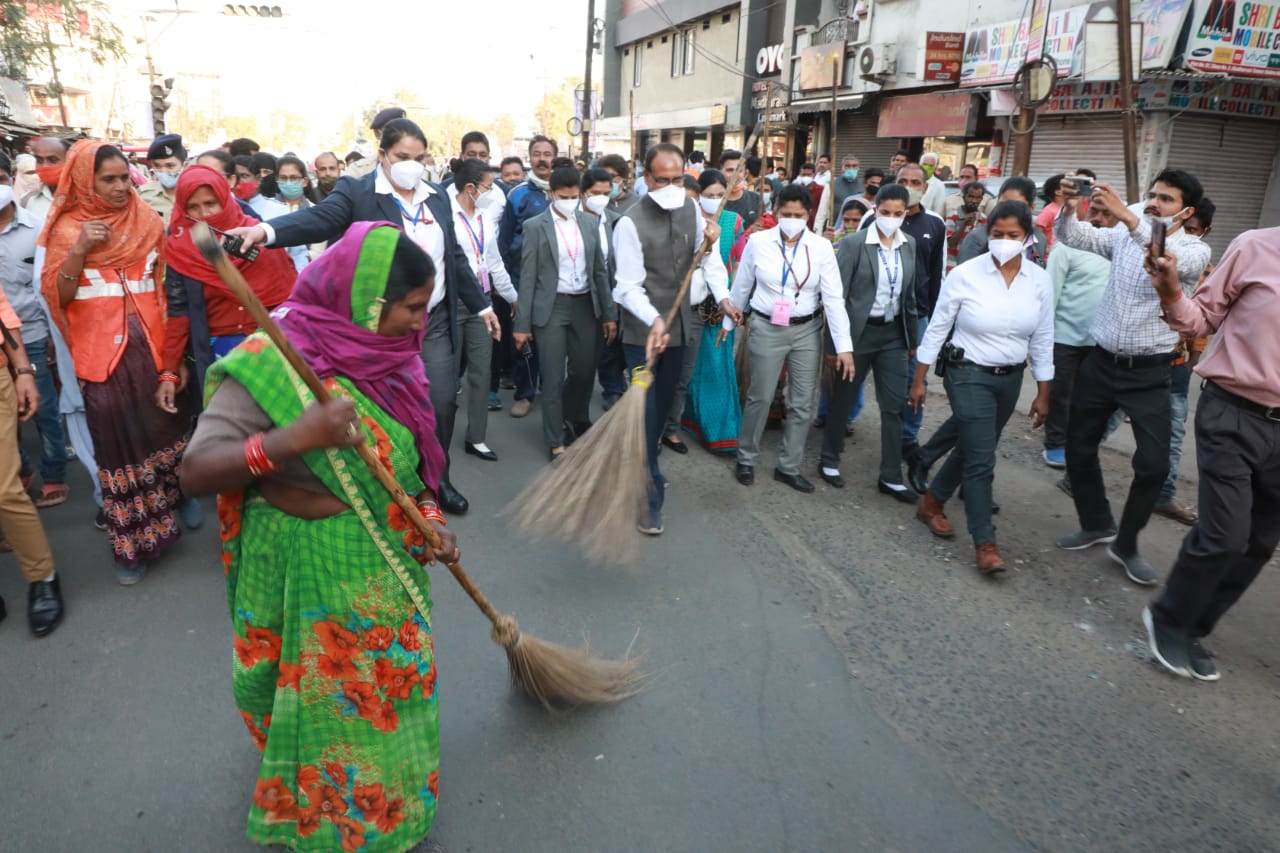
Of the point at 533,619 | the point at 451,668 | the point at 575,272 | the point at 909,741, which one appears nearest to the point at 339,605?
the point at 451,668

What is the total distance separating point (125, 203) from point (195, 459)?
2.63 metres

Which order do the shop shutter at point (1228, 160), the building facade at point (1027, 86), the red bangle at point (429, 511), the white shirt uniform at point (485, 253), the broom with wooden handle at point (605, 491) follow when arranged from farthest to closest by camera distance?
the shop shutter at point (1228, 160) < the building facade at point (1027, 86) < the white shirt uniform at point (485, 253) < the broom with wooden handle at point (605, 491) < the red bangle at point (429, 511)

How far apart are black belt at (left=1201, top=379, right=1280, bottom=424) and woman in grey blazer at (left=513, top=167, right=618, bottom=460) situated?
11.2ft

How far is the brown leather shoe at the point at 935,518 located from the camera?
470 cm

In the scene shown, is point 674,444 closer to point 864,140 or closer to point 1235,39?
point 1235,39

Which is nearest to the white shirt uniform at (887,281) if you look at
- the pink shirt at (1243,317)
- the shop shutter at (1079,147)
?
the pink shirt at (1243,317)

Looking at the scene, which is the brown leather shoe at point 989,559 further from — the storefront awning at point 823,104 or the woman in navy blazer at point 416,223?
the storefront awning at point 823,104

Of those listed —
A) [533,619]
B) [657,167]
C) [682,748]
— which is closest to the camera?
[682,748]

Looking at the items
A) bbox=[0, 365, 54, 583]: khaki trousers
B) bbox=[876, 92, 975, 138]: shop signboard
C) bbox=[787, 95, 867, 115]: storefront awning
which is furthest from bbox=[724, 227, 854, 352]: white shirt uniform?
bbox=[787, 95, 867, 115]: storefront awning

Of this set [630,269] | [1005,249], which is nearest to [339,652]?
[630,269]

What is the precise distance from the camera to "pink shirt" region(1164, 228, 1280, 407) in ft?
10.4

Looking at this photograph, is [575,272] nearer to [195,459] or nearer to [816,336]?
[816,336]

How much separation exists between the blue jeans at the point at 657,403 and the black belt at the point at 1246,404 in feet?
8.29

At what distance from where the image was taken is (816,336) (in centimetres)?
534
